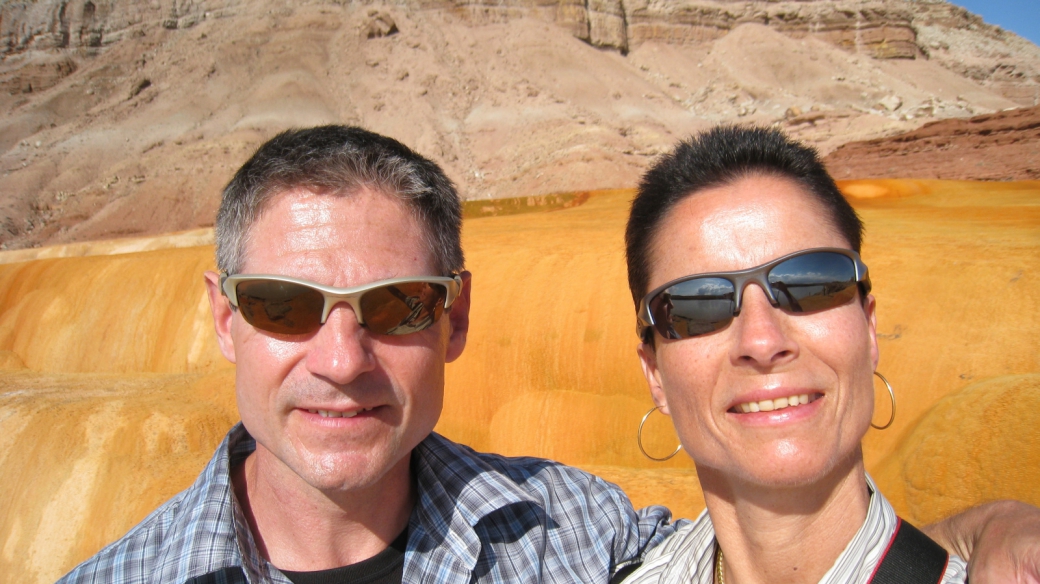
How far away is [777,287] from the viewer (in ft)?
4.83

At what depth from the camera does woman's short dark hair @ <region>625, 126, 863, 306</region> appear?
1578 mm

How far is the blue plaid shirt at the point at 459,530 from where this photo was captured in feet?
5.45

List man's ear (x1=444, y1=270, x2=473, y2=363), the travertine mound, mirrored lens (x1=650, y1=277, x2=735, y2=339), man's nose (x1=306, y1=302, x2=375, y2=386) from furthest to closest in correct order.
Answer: the travertine mound
man's ear (x1=444, y1=270, x2=473, y2=363)
man's nose (x1=306, y1=302, x2=375, y2=386)
mirrored lens (x1=650, y1=277, x2=735, y2=339)

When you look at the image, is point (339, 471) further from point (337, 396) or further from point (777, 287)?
point (777, 287)

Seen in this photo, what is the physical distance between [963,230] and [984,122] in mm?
10984

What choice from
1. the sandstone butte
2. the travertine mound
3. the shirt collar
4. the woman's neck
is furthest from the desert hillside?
the woman's neck

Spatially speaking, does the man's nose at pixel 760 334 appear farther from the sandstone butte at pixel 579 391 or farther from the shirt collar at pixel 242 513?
the sandstone butte at pixel 579 391

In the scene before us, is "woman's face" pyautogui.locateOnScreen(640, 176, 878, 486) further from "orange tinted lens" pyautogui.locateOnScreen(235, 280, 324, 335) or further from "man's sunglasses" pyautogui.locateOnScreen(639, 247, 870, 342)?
"orange tinted lens" pyautogui.locateOnScreen(235, 280, 324, 335)

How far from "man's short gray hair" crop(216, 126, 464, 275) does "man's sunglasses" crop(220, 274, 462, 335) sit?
0.12 metres

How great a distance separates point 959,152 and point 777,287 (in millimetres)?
16917

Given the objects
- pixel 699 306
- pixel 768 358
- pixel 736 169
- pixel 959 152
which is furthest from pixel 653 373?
pixel 959 152

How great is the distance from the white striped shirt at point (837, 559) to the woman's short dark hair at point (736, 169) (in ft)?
2.09

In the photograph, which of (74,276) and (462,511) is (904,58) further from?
(462,511)

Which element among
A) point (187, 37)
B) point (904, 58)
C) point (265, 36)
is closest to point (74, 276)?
point (265, 36)
